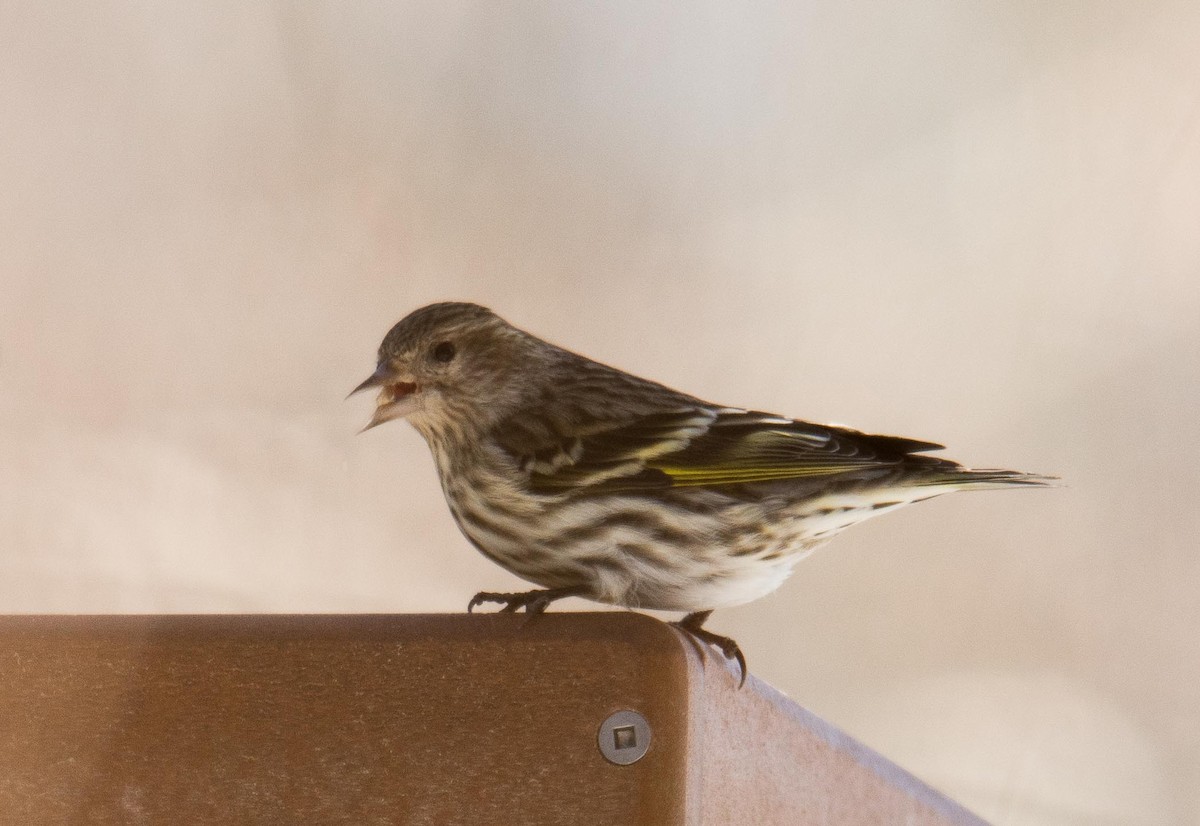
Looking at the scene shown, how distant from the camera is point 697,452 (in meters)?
1.60

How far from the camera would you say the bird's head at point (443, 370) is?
173cm

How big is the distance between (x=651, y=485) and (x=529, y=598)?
202 mm

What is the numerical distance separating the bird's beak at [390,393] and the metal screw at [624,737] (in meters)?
0.65

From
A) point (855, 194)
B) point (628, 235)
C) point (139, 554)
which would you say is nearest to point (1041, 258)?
point (855, 194)

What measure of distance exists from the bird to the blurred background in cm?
57

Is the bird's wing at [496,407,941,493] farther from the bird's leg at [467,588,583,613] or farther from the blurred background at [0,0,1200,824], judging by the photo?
the blurred background at [0,0,1200,824]

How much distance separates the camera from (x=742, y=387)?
2.55 metres

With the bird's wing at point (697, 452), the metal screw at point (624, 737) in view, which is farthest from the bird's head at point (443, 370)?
the metal screw at point (624, 737)

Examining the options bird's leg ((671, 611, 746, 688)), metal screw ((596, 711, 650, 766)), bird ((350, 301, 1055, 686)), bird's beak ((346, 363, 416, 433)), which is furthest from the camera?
bird's beak ((346, 363, 416, 433))

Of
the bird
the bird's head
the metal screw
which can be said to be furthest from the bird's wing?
the metal screw

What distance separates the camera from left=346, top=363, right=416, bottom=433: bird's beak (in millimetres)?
1704

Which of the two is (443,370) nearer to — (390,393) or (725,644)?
(390,393)

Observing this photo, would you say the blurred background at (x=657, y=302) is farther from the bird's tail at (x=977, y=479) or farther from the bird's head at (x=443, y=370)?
the bird's tail at (x=977, y=479)

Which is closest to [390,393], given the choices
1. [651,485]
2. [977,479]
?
[651,485]
